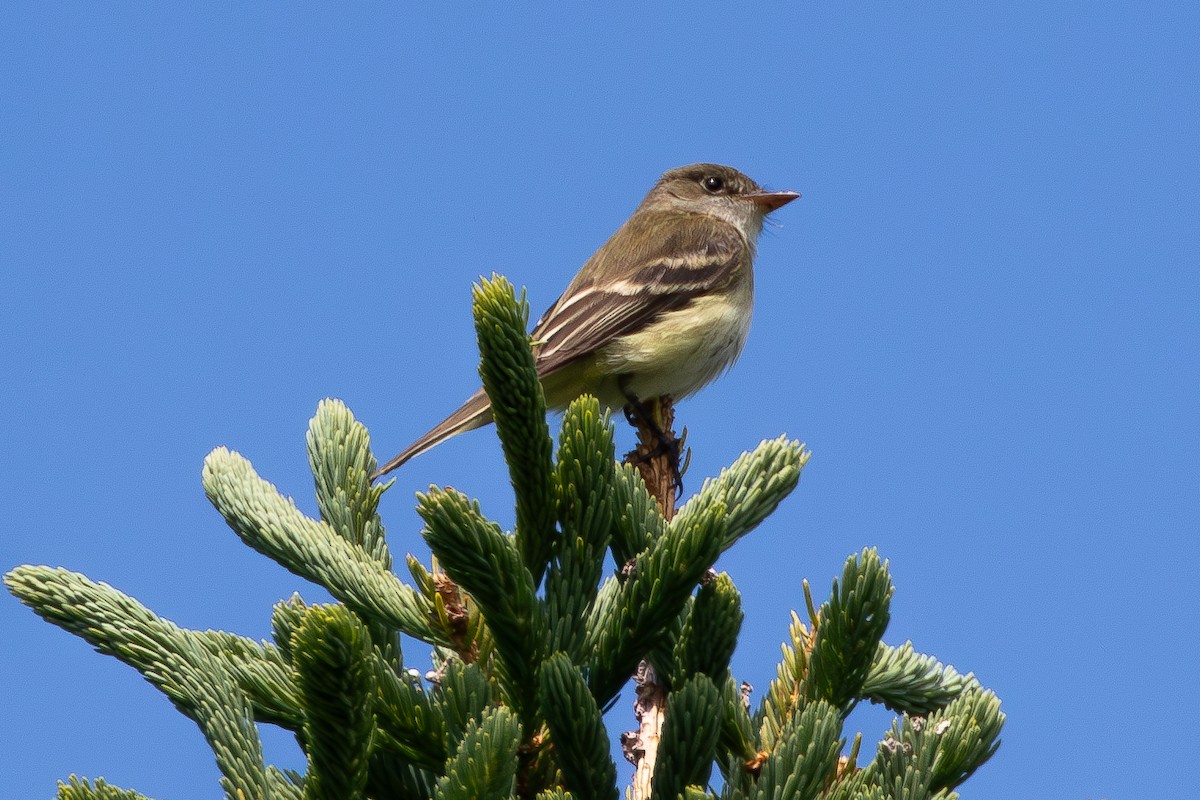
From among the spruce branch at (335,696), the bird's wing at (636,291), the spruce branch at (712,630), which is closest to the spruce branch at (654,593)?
the spruce branch at (712,630)

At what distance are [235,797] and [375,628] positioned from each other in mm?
707

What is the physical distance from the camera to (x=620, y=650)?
94.3 inches

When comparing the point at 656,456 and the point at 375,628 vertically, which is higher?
the point at 656,456

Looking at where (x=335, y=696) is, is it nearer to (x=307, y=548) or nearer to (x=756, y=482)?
(x=307, y=548)

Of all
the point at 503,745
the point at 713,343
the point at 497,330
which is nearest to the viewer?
the point at 503,745

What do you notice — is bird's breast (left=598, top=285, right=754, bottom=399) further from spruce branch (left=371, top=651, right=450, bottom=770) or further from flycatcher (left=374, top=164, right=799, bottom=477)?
spruce branch (left=371, top=651, right=450, bottom=770)

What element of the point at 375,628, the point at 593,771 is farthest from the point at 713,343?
the point at 593,771

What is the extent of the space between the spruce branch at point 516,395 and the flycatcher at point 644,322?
3.63 m

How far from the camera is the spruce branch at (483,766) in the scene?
1.89 meters

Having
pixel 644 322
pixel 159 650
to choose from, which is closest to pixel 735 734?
pixel 159 650

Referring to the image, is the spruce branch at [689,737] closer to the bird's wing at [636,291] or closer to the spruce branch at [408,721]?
the spruce branch at [408,721]

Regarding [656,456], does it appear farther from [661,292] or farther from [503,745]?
[661,292]

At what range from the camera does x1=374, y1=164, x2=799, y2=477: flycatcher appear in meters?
6.79

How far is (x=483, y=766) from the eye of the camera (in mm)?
1893
